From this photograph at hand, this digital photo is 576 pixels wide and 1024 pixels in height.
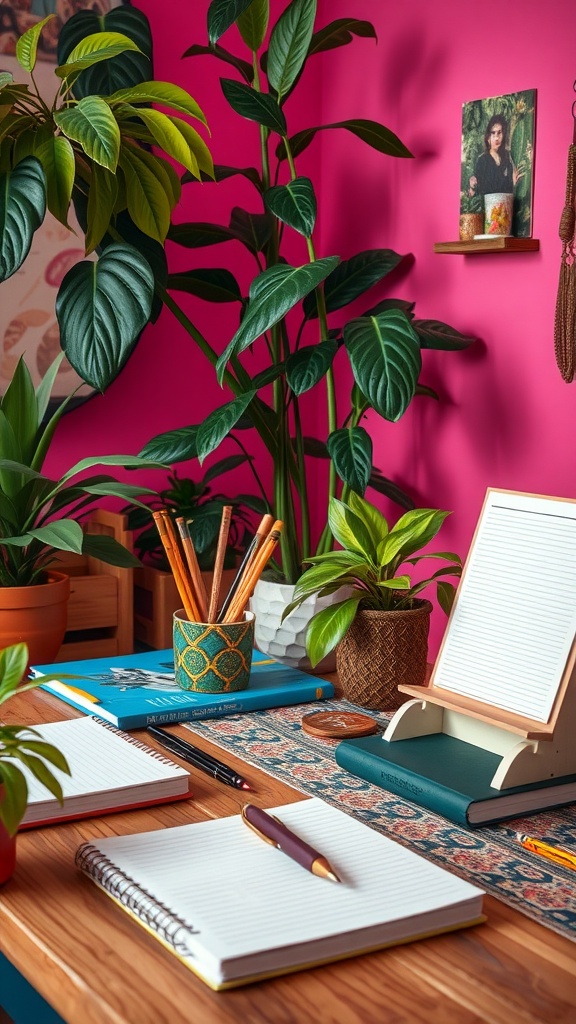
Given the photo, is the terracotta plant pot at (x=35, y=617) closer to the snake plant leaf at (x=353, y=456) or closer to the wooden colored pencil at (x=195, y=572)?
the wooden colored pencil at (x=195, y=572)

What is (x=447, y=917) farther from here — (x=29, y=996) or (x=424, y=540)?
(x=424, y=540)

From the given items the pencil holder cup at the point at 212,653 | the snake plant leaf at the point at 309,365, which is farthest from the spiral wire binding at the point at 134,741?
the snake plant leaf at the point at 309,365

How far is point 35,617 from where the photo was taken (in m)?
1.52

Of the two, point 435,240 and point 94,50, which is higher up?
point 94,50

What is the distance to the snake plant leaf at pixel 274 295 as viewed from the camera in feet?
4.77

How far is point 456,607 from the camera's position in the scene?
4.16 feet

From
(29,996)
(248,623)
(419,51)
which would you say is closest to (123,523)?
(248,623)

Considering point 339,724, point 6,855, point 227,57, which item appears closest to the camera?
point 6,855

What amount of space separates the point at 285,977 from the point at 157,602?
1098 millimetres

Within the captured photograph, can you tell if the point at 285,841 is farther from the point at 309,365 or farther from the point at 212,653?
the point at 309,365

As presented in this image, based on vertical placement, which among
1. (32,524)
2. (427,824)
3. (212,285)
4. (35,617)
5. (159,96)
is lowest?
(427,824)

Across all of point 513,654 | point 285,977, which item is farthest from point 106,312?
point 285,977

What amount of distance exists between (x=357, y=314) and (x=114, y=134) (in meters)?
0.83

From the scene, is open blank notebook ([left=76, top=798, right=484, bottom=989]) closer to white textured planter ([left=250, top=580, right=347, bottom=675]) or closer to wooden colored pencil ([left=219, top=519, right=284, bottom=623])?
wooden colored pencil ([left=219, top=519, right=284, bottom=623])
